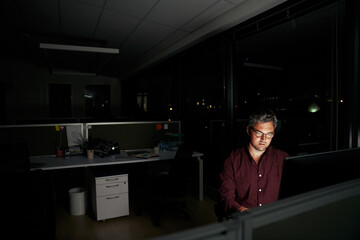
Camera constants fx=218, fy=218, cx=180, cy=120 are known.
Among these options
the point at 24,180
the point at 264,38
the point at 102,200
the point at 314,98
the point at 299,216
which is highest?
the point at 264,38

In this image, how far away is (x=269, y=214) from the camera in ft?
1.79

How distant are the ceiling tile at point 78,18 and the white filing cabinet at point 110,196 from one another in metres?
2.25

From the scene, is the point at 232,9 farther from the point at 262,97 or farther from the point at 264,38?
the point at 262,97

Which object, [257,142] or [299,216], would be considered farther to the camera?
[257,142]

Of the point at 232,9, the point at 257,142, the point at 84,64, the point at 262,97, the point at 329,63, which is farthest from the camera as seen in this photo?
the point at 84,64

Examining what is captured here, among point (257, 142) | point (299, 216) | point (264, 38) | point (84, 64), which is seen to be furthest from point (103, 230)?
point (84, 64)

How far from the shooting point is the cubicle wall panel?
565 millimetres

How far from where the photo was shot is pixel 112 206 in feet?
9.15

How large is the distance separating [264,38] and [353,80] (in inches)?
87.9

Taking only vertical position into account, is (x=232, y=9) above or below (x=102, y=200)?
above

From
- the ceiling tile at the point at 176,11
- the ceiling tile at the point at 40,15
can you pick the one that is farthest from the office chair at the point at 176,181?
the ceiling tile at the point at 40,15

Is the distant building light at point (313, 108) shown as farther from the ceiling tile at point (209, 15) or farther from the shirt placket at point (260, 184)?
the ceiling tile at point (209, 15)

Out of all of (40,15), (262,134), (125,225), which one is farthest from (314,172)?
(40,15)

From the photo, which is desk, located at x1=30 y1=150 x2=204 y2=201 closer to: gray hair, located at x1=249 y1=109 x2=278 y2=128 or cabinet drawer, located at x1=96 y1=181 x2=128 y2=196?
cabinet drawer, located at x1=96 y1=181 x2=128 y2=196
